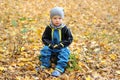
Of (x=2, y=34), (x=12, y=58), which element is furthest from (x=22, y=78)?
(x=2, y=34)

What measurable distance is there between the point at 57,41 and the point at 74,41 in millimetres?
2374

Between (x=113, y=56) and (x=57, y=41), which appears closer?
(x=57, y=41)

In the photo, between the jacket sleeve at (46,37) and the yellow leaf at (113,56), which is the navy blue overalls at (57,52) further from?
the yellow leaf at (113,56)

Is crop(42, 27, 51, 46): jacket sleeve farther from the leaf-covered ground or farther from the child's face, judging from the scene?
the leaf-covered ground

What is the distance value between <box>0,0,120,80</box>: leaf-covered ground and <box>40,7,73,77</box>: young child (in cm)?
19

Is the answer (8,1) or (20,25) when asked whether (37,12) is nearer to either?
(8,1)

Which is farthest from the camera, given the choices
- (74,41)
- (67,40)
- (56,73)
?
(74,41)

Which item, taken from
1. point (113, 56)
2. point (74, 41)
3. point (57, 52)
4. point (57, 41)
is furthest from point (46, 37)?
point (74, 41)

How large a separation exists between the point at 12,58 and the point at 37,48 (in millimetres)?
871

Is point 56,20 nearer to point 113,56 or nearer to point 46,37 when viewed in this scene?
point 46,37

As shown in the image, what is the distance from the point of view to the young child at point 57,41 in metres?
5.28

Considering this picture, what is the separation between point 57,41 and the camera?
539 cm

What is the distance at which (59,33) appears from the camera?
5348 mm

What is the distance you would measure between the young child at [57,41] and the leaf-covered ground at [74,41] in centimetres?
19
